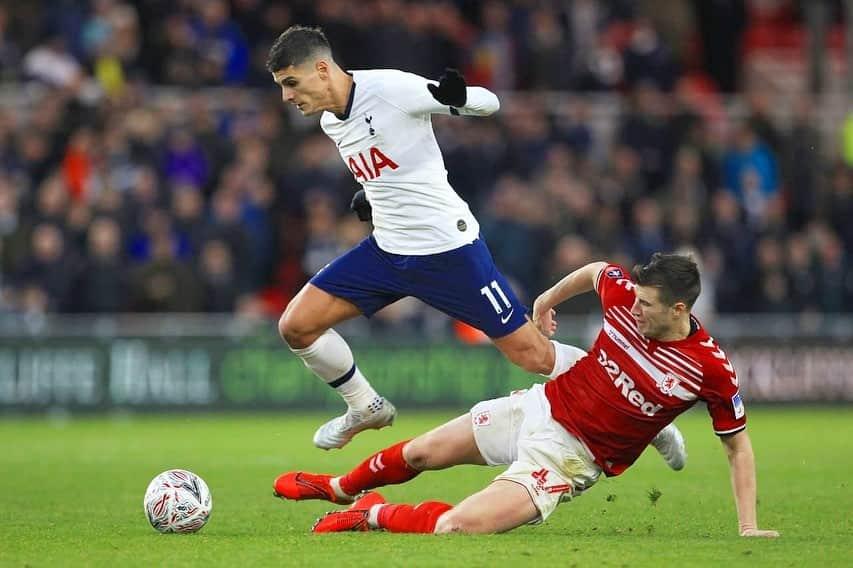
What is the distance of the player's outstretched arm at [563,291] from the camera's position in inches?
332

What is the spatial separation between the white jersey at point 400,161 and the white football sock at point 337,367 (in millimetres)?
710

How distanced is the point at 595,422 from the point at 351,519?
A: 52.5 inches

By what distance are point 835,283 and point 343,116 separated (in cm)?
1209

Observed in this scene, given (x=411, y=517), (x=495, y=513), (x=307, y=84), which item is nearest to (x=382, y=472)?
(x=411, y=517)

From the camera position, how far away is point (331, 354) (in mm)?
9398

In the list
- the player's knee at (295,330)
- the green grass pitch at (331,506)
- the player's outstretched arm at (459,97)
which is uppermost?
the player's outstretched arm at (459,97)

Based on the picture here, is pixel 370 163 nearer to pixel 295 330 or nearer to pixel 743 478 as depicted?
pixel 295 330

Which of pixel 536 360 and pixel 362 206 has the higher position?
pixel 362 206

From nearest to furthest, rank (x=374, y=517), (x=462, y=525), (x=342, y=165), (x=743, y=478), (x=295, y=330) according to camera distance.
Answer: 1. (x=743, y=478)
2. (x=462, y=525)
3. (x=374, y=517)
4. (x=295, y=330)
5. (x=342, y=165)

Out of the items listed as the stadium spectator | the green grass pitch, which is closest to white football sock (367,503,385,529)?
the green grass pitch

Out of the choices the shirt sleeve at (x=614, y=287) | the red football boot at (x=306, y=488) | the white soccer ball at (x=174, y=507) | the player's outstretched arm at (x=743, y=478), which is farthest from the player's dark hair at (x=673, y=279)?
the white soccer ball at (x=174, y=507)

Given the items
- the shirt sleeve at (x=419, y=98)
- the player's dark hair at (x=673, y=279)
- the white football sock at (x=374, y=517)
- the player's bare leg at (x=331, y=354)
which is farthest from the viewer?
the player's bare leg at (x=331, y=354)

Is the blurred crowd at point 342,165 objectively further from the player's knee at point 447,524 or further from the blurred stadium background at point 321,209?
the player's knee at point 447,524

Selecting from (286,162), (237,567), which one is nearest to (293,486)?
(237,567)
